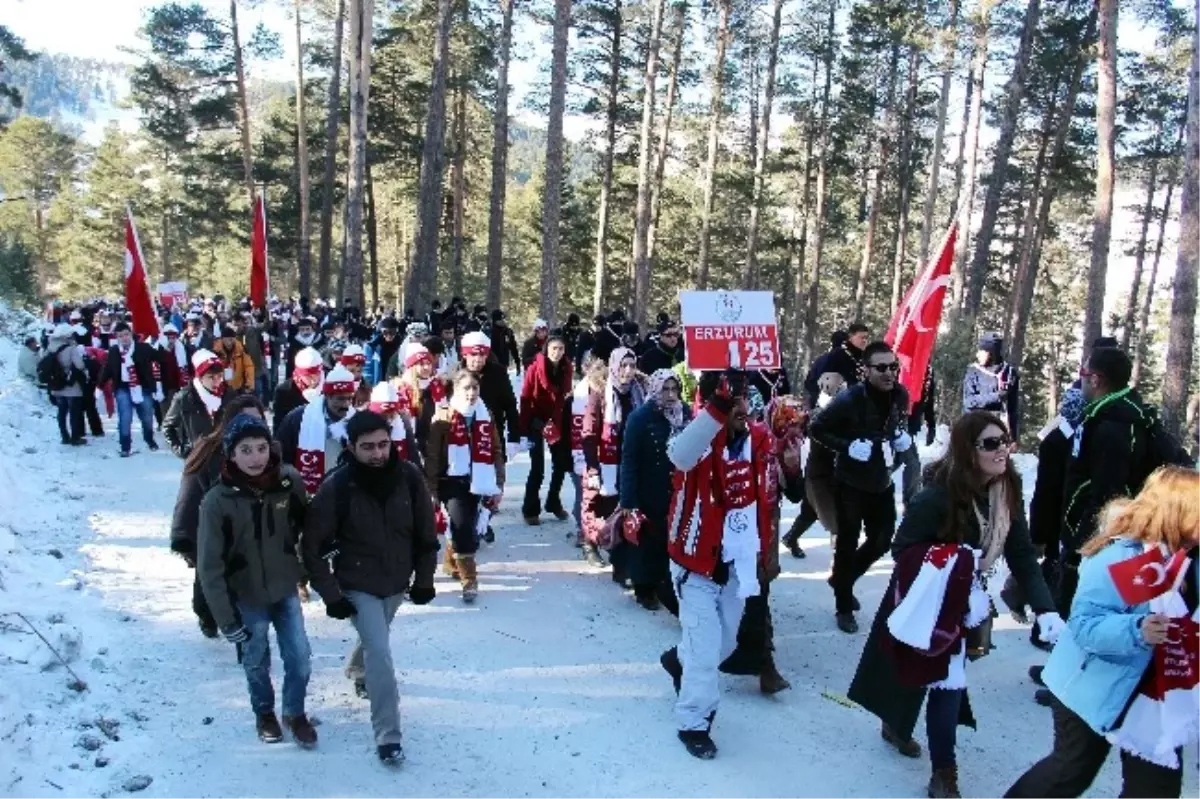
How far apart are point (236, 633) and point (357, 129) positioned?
1690cm

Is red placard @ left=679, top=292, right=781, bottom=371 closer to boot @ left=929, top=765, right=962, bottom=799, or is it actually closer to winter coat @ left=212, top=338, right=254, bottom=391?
boot @ left=929, top=765, right=962, bottom=799

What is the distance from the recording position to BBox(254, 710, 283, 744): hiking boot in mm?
4914

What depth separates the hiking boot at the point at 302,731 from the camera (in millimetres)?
4879

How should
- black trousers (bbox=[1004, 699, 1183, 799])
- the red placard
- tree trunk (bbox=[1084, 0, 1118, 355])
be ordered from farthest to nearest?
tree trunk (bbox=[1084, 0, 1118, 355])
the red placard
black trousers (bbox=[1004, 699, 1183, 799])

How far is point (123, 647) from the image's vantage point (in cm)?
602

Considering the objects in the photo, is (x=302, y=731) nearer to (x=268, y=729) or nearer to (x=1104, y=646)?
(x=268, y=729)

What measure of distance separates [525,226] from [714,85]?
72.4 feet

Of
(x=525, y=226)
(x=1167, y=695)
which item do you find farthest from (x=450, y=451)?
(x=525, y=226)

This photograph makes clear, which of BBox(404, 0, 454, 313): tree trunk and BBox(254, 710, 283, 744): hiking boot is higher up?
BBox(404, 0, 454, 313): tree trunk

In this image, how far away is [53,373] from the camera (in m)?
13.0

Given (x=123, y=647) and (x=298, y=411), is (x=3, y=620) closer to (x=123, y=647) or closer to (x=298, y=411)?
(x=123, y=647)

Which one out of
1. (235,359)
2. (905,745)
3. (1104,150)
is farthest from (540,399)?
(1104,150)

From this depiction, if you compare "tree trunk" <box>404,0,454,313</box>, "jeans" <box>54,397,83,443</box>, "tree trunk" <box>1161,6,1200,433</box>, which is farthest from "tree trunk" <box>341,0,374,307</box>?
"tree trunk" <box>1161,6,1200,433</box>

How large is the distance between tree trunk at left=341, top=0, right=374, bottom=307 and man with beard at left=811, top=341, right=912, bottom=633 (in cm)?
1571
